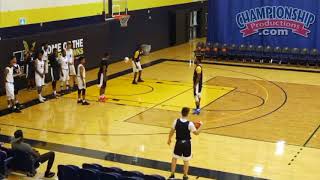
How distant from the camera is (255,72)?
22.7 metres

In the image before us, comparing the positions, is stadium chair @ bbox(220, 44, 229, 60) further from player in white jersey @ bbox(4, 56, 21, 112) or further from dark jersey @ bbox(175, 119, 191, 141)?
dark jersey @ bbox(175, 119, 191, 141)

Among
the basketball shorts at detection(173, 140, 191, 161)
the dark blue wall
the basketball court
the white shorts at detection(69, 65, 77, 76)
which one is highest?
the dark blue wall

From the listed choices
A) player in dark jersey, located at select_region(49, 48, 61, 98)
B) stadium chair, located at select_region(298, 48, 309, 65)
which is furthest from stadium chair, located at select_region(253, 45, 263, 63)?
player in dark jersey, located at select_region(49, 48, 61, 98)

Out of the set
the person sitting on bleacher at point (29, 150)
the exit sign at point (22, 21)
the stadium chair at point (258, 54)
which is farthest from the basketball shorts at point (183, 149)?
the stadium chair at point (258, 54)

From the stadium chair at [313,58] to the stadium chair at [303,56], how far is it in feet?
0.55

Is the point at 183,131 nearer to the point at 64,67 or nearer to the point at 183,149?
the point at 183,149

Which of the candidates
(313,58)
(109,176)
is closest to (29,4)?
(109,176)

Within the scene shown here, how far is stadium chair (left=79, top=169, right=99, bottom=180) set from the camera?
9.11 meters

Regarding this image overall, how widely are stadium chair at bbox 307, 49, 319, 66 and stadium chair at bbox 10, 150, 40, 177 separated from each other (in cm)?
1638

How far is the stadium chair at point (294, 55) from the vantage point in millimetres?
24031

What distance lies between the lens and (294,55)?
79.3 ft

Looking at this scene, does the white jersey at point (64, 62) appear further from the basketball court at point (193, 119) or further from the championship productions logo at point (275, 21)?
the championship productions logo at point (275, 21)

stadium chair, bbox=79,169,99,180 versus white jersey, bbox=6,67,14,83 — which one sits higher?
white jersey, bbox=6,67,14,83

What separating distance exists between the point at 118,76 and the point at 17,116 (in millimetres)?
6718
